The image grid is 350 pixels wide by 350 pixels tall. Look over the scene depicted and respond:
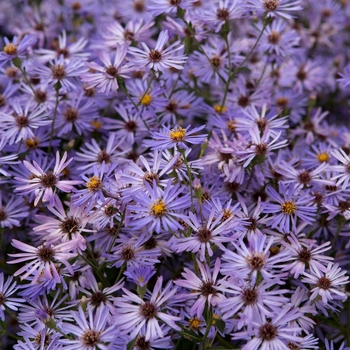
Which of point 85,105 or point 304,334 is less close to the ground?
point 85,105

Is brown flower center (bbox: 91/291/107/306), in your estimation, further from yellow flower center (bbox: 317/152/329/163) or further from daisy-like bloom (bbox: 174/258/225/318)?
yellow flower center (bbox: 317/152/329/163)

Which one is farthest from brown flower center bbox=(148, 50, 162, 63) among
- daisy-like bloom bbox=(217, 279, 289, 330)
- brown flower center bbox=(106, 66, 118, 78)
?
daisy-like bloom bbox=(217, 279, 289, 330)

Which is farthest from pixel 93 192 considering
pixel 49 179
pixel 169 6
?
pixel 169 6

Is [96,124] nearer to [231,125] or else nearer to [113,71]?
[113,71]

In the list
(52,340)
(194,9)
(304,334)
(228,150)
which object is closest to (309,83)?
(194,9)

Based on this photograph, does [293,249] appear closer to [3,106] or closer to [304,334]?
[304,334]

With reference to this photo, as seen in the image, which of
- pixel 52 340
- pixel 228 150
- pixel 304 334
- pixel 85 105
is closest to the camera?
pixel 52 340
